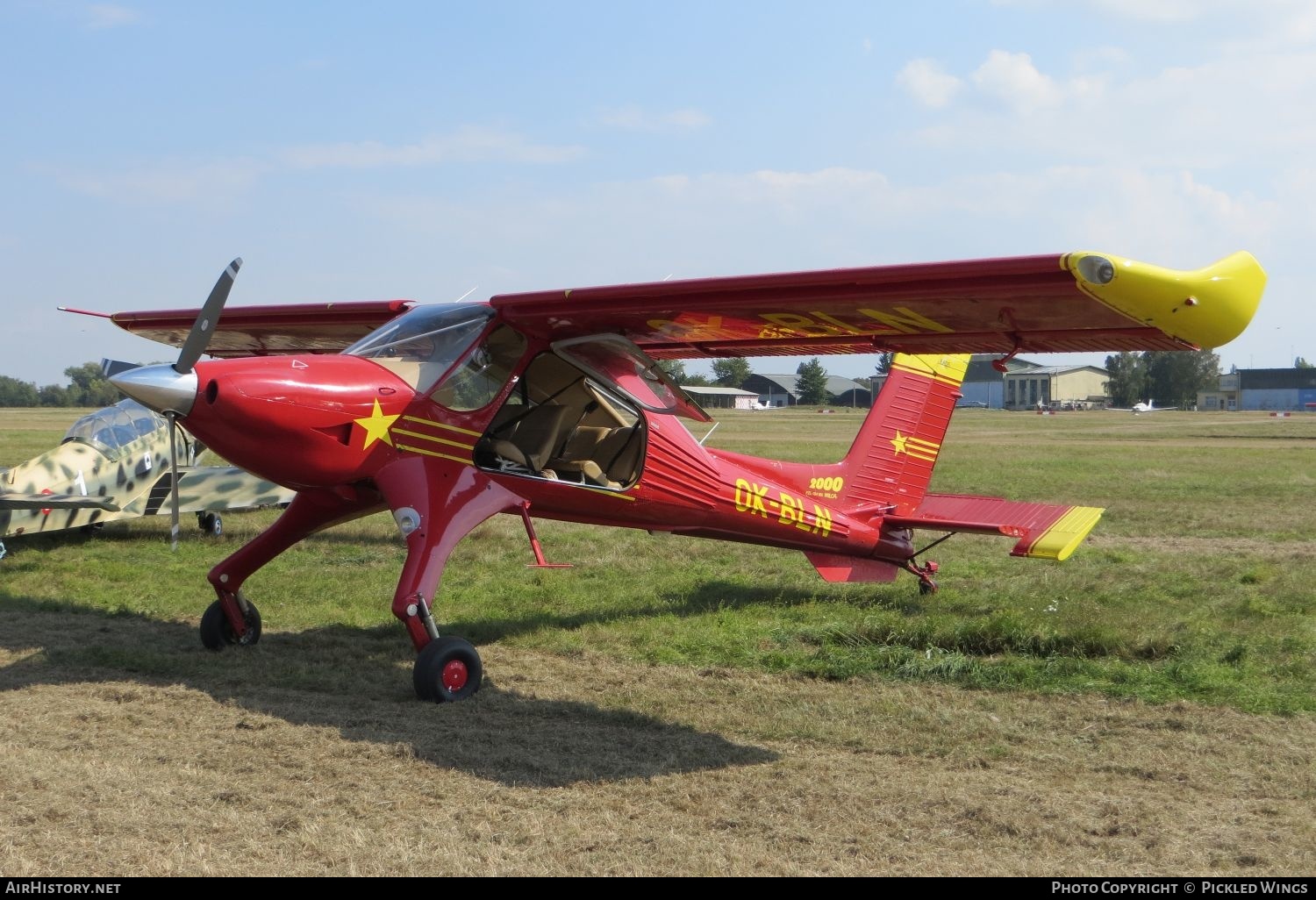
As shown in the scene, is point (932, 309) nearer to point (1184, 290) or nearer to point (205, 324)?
point (1184, 290)

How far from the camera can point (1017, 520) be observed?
9000 mm

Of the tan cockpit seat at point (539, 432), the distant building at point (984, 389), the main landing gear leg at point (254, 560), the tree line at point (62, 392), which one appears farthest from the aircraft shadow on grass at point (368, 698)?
the distant building at point (984, 389)

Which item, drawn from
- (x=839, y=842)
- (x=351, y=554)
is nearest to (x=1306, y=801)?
(x=839, y=842)

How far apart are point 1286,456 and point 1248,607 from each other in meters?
25.3

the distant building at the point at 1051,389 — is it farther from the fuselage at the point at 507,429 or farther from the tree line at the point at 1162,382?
the fuselage at the point at 507,429

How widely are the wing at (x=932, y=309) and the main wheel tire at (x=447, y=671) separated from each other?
7.53ft

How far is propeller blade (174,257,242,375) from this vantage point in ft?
21.7

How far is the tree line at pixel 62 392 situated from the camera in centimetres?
10262

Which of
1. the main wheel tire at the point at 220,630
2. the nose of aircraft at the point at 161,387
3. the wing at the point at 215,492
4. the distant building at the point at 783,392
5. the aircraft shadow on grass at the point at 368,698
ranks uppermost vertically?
the distant building at the point at 783,392

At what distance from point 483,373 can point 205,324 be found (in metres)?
1.84

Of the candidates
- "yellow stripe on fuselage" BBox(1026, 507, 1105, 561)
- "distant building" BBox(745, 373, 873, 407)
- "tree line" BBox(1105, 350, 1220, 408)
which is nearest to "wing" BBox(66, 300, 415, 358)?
"yellow stripe on fuselage" BBox(1026, 507, 1105, 561)

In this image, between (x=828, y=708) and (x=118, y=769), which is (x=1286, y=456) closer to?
(x=828, y=708)

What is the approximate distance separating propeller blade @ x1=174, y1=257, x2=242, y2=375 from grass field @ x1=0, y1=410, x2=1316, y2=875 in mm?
2020

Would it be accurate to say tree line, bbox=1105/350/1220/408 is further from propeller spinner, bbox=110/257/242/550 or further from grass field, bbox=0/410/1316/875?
propeller spinner, bbox=110/257/242/550
